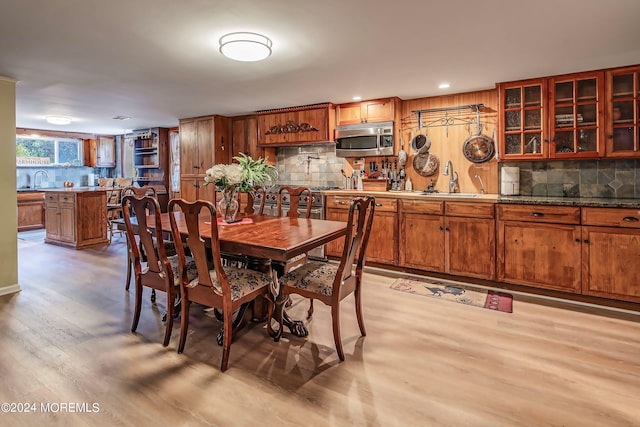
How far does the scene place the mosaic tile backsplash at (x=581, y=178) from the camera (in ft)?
11.5

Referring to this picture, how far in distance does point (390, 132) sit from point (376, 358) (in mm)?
2894

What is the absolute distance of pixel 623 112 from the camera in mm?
3227

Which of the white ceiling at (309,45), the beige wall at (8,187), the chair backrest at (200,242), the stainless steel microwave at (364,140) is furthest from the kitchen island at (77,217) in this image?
the chair backrest at (200,242)

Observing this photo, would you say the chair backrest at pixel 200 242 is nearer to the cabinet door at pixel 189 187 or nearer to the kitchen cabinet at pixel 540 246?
the kitchen cabinet at pixel 540 246

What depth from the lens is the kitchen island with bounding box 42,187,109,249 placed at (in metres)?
5.39

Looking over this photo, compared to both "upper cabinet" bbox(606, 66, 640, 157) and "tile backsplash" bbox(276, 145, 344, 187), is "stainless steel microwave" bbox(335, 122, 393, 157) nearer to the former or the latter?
"tile backsplash" bbox(276, 145, 344, 187)

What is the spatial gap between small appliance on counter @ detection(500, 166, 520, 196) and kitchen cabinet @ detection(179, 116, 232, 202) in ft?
13.6

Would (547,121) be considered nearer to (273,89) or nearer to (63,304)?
(273,89)

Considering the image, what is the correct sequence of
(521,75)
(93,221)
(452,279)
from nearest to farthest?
(521,75) < (452,279) < (93,221)

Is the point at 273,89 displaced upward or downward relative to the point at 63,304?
upward

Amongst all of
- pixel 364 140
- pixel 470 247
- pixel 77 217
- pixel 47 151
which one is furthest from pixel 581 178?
pixel 47 151

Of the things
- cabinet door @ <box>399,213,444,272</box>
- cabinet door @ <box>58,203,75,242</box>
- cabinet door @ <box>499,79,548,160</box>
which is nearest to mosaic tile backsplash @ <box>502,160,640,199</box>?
cabinet door @ <box>499,79,548,160</box>

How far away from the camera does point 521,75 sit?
3430mm

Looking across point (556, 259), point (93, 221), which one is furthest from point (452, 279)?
point (93, 221)
